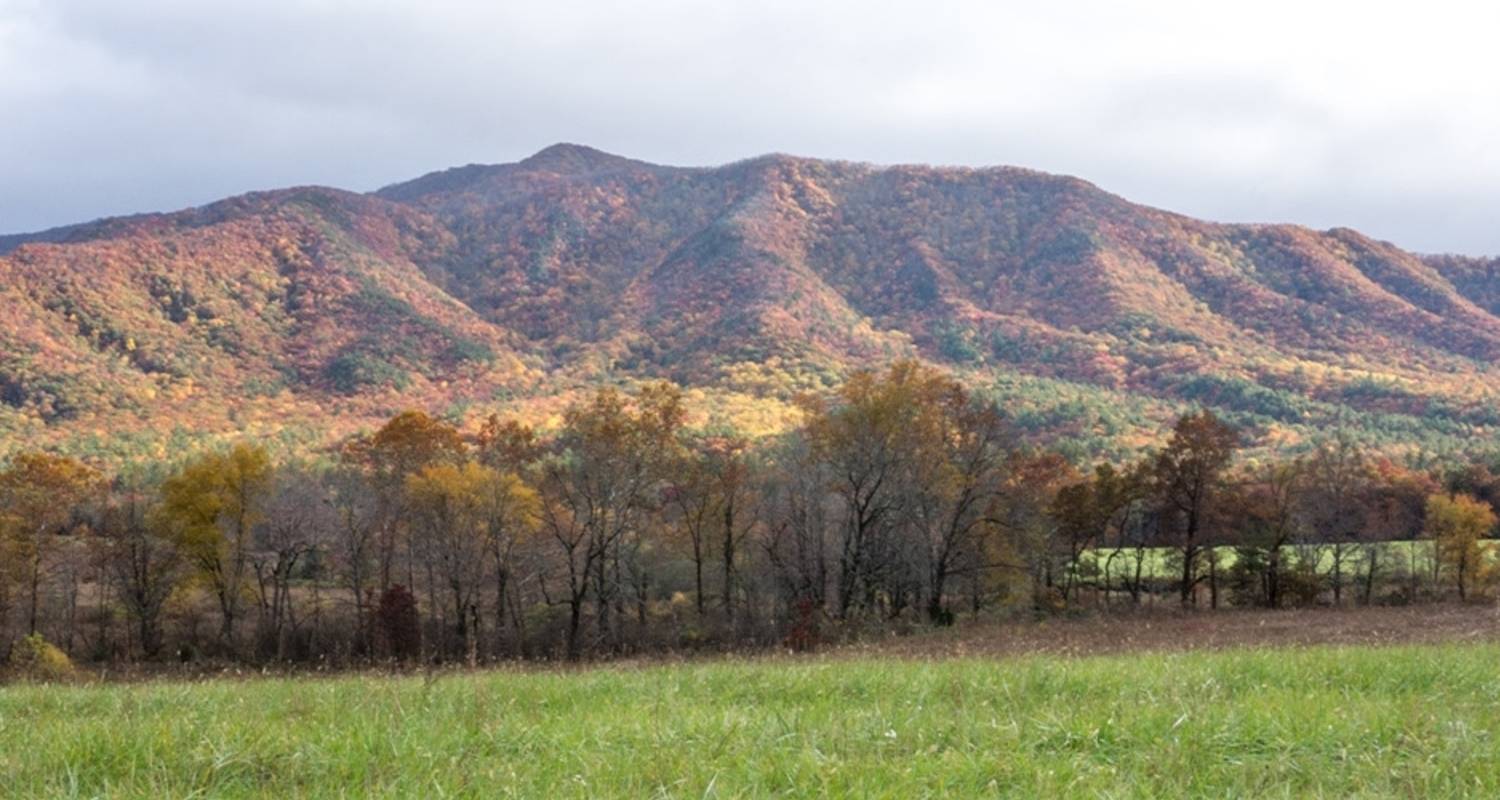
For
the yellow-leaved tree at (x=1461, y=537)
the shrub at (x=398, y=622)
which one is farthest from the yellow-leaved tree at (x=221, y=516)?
the yellow-leaved tree at (x=1461, y=537)

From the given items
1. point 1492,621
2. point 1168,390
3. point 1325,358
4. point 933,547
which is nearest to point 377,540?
point 933,547

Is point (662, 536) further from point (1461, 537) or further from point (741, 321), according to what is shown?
point (741, 321)

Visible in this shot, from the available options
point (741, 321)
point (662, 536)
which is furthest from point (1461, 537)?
point (741, 321)

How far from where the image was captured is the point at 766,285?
157375 millimetres

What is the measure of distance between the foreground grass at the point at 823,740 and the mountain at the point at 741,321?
7775 centimetres

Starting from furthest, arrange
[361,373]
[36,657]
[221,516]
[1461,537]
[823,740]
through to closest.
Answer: [361,373] → [1461,537] → [221,516] → [36,657] → [823,740]

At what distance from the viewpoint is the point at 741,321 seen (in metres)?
144

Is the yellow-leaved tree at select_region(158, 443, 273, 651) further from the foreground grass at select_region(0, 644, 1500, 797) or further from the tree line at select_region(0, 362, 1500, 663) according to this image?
the foreground grass at select_region(0, 644, 1500, 797)

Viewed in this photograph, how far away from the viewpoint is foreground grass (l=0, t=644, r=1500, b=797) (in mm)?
4633

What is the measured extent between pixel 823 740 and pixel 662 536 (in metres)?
45.4

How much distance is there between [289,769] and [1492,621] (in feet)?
97.0

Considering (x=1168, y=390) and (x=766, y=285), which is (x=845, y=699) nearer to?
(x=1168, y=390)

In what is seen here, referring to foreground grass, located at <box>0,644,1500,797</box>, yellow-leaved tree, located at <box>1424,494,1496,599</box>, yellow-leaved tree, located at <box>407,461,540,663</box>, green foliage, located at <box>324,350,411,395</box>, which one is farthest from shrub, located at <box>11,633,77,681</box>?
green foliage, located at <box>324,350,411,395</box>

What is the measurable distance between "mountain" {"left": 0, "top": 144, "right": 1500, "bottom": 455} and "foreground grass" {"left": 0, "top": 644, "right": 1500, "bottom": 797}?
7775 cm
